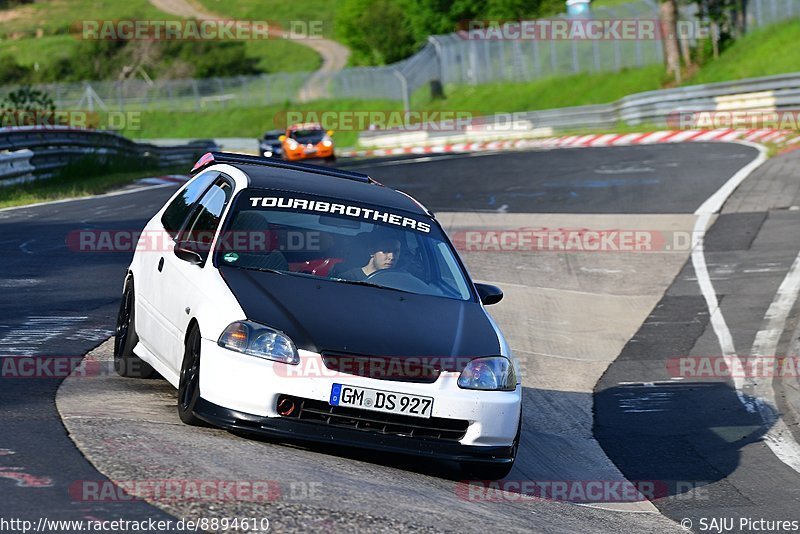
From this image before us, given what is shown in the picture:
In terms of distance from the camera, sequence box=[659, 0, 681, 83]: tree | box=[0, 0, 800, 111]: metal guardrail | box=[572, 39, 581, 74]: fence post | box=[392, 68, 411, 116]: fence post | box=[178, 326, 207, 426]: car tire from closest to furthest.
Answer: box=[178, 326, 207, 426]: car tire → box=[659, 0, 681, 83]: tree → box=[0, 0, 800, 111]: metal guardrail → box=[572, 39, 581, 74]: fence post → box=[392, 68, 411, 116]: fence post

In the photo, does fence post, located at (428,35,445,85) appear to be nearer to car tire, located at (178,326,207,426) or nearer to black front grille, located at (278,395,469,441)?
car tire, located at (178,326,207,426)

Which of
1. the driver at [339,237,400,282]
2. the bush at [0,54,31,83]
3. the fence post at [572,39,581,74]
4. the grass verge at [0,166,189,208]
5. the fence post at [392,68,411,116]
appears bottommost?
the bush at [0,54,31,83]

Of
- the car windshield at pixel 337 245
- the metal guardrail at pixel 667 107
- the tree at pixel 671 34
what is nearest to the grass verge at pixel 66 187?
the car windshield at pixel 337 245

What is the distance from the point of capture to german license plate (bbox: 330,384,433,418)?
6402mm

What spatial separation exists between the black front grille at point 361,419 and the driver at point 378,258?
1205 millimetres

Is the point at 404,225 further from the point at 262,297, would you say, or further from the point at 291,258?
the point at 262,297

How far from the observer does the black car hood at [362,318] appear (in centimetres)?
655

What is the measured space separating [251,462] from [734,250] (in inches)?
413

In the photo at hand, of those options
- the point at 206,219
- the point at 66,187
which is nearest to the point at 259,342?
the point at 206,219

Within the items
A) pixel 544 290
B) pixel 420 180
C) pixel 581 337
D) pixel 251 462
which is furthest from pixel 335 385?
pixel 420 180

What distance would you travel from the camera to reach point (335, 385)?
6387mm

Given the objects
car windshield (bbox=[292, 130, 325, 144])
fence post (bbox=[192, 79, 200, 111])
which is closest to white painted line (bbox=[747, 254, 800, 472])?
car windshield (bbox=[292, 130, 325, 144])

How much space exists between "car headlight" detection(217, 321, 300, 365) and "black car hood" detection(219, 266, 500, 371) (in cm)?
4

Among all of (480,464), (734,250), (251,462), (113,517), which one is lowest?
(734,250)
